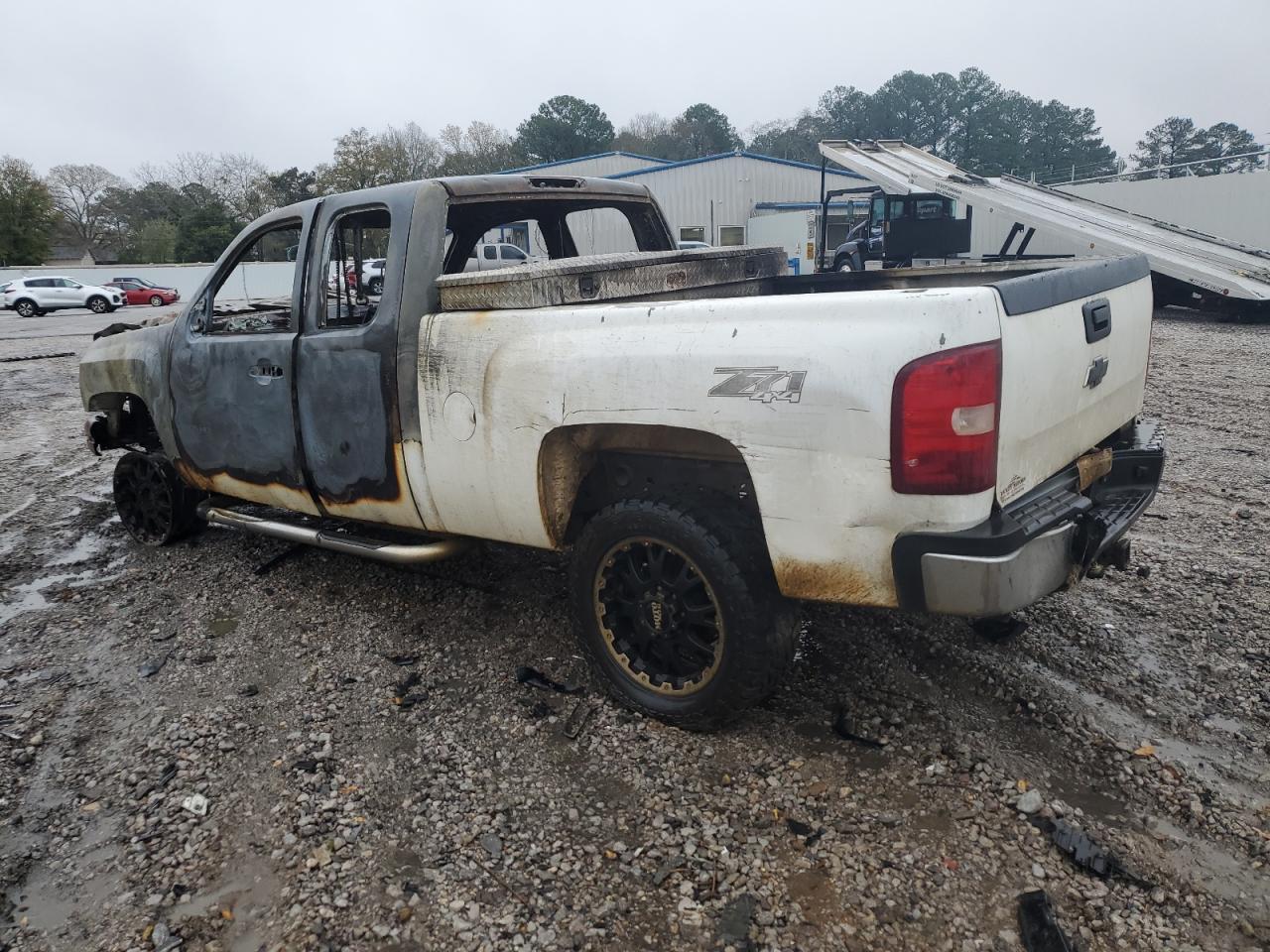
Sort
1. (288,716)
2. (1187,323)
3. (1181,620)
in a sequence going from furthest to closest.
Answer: (1187,323), (1181,620), (288,716)

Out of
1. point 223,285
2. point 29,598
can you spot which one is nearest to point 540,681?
point 223,285

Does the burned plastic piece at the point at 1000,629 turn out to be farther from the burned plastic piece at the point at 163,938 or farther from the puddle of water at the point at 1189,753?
the burned plastic piece at the point at 163,938

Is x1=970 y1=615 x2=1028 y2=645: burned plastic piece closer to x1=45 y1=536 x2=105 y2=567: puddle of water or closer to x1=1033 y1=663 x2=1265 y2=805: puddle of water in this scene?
x1=1033 y1=663 x2=1265 y2=805: puddle of water

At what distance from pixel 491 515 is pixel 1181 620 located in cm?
307

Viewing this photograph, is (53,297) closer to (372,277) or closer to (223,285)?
(223,285)

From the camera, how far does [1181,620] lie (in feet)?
12.6

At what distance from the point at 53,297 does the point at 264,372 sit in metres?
34.3

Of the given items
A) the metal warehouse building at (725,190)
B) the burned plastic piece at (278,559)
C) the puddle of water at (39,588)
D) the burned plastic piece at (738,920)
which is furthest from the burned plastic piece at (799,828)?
the metal warehouse building at (725,190)

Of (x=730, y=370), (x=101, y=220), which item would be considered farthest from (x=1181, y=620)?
(x=101, y=220)

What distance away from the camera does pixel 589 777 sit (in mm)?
2938

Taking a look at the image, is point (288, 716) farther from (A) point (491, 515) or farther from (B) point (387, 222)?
(B) point (387, 222)

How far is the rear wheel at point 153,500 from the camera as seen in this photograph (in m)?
5.25

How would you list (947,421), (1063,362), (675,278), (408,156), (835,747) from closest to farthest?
(947,421) < (1063,362) < (835,747) < (675,278) < (408,156)

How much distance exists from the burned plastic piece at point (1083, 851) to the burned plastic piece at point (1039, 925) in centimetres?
20
